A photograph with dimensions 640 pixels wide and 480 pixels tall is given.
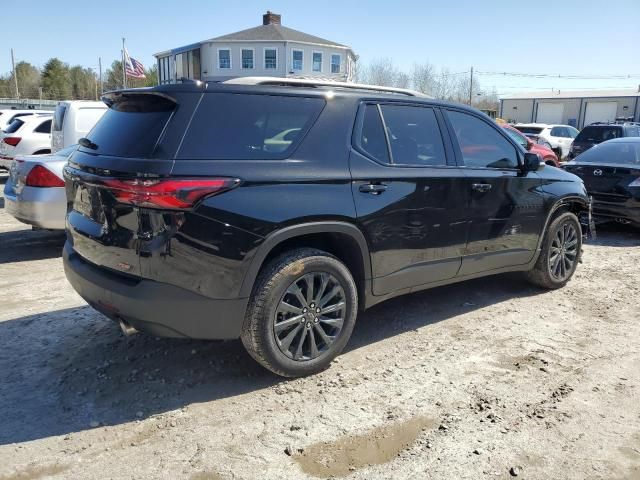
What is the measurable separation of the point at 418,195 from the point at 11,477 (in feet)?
10.1

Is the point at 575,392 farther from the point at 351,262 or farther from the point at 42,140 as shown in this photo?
the point at 42,140

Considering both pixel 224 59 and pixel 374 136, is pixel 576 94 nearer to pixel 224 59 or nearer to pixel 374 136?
pixel 224 59

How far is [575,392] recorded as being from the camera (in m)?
3.61

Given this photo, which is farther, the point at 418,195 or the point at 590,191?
the point at 590,191

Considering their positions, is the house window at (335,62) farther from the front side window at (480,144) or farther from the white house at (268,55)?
the front side window at (480,144)

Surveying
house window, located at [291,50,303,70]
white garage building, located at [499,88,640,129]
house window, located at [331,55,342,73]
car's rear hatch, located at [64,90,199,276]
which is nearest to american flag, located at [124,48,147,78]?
house window, located at [291,50,303,70]

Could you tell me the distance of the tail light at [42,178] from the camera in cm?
647

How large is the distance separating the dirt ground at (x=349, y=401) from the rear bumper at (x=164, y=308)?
20.6 inches

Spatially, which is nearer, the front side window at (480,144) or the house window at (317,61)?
the front side window at (480,144)

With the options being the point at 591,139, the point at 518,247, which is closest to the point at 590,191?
the point at 518,247

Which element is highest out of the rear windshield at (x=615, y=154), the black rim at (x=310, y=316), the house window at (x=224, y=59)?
the house window at (x=224, y=59)

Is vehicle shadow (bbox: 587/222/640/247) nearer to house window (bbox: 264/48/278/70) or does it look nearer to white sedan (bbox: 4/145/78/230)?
white sedan (bbox: 4/145/78/230)

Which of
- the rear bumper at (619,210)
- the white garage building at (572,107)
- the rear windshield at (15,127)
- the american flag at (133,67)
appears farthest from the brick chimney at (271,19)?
the rear bumper at (619,210)

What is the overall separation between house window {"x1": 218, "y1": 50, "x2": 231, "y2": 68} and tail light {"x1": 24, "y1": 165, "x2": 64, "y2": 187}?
39.9m
